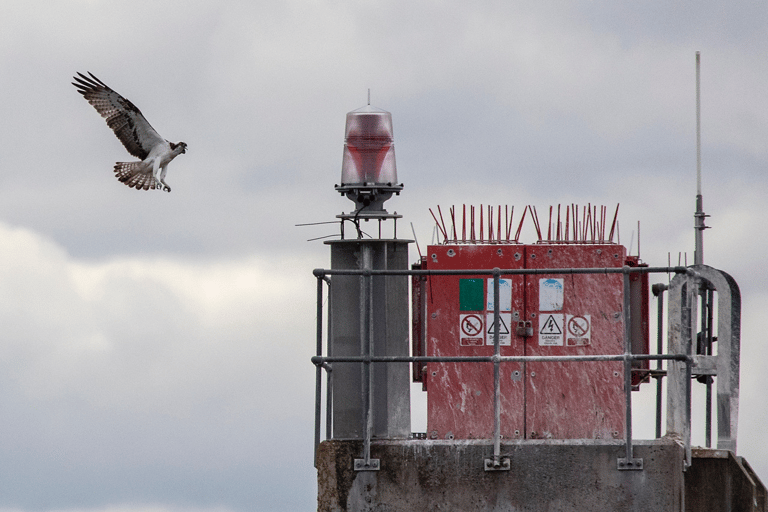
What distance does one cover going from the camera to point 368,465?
11.2 metres

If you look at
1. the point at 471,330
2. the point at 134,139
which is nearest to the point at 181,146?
the point at 134,139

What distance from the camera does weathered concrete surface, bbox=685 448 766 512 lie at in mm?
11461

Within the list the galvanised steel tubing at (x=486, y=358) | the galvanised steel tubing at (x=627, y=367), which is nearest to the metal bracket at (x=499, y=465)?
the galvanised steel tubing at (x=486, y=358)

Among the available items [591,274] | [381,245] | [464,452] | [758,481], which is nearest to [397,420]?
[464,452]

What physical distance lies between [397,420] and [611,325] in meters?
2.22

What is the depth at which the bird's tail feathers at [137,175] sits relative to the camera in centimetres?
2228

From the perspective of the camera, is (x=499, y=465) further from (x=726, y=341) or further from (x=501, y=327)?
(x=726, y=341)

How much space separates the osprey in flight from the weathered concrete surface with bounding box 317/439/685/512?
11702mm

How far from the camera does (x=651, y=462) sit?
11.2 metres

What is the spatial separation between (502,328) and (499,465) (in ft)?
5.47

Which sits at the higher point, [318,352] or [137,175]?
[137,175]

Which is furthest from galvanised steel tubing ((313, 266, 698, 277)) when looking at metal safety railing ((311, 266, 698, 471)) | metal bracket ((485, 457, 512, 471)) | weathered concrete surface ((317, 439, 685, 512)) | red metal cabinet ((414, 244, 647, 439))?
metal bracket ((485, 457, 512, 471))

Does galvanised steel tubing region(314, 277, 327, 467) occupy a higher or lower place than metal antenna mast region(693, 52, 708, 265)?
lower

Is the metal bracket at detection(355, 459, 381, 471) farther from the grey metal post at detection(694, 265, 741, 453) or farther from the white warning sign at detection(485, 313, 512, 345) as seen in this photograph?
the grey metal post at detection(694, 265, 741, 453)
